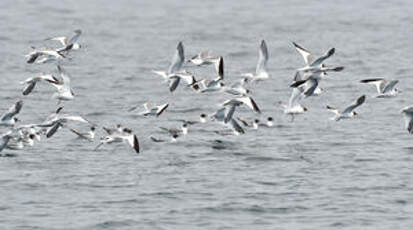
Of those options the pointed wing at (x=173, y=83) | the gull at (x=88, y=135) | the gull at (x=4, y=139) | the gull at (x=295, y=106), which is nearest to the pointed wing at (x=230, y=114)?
the gull at (x=295, y=106)

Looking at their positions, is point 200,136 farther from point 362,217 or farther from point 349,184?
point 362,217

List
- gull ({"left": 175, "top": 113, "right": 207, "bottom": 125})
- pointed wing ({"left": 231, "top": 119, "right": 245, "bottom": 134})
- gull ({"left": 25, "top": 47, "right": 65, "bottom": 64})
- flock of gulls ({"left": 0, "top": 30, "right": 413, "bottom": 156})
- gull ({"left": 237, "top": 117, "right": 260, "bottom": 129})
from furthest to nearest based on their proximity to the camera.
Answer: gull ({"left": 175, "top": 113, "right": 207, "bottom": 125}), gull ({"left": 237, "top": 117, "right": 260, "bottom": 129}), pointed wing ({"left": 231, "top": 119, "right": 245, "bottom": 134}), gull ({"left": 25, "top": 47, "right": 65, "bottom": 64}), flock of gulls ({"left": 0, "top": 30, "right": 413, "bottom": 156})

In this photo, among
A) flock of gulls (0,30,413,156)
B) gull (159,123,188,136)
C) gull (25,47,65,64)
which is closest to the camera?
flock of gulls (0,30,413,156)

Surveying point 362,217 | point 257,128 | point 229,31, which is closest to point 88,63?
Result: point 229,31

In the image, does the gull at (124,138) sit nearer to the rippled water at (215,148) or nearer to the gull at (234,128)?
the rippled water at (215,148)

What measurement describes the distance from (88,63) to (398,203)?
30203 millimetres

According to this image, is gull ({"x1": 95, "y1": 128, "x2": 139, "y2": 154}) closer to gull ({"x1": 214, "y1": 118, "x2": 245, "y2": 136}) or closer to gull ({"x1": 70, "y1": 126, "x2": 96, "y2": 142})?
gull ({"x1": 70, "y1": 126, "x2": 96, "y2": 142})

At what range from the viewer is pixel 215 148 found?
40.8 meters

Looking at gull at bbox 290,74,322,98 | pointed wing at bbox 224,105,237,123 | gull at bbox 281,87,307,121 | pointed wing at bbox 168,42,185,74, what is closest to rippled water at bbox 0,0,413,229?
pointed wing at bbox 224,105,237,123

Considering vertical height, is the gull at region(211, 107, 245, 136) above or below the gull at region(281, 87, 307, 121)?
below

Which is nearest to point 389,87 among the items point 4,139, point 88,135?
point 88,135

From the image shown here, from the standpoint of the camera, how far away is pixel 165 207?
3266 centimetres

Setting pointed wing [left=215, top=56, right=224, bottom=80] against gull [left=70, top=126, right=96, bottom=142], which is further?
gull [left=70, top=126, right=96, bottom=142]

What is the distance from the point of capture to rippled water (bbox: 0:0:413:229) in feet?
105
